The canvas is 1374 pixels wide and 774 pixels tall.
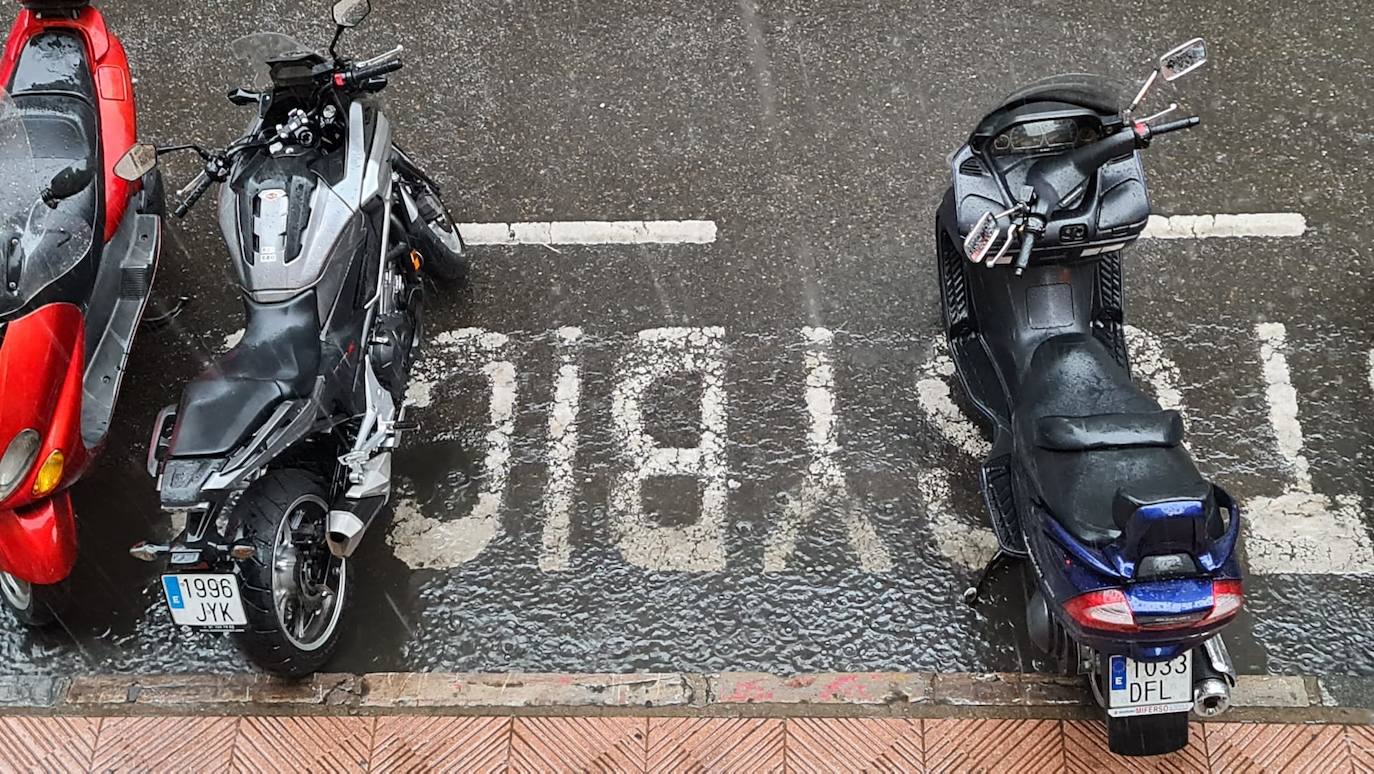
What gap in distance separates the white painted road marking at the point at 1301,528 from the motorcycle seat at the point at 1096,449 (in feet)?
3.52

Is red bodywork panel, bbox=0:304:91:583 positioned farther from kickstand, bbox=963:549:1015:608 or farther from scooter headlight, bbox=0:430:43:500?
kickstand, bbox=963:549:1015:608

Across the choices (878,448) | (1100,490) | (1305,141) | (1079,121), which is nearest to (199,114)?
(878,448)

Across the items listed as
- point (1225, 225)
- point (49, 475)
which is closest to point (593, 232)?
point (49, 475)

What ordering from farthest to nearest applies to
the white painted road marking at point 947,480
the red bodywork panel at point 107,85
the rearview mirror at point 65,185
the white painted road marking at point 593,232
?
the white painted road marking at point 593,232 < the red bodywork panel at point 107,85 < the white painted road marking at point 947,480 < the rearview mirror at point 65,185

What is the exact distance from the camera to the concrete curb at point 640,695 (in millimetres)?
4168

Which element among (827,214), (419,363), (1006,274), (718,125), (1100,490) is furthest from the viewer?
(718,125)

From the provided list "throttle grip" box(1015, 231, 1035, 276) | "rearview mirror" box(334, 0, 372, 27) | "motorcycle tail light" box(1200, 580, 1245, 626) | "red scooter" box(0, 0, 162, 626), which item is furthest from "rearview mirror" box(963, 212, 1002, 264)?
"red scooter" box(0, 0, 162, 626)

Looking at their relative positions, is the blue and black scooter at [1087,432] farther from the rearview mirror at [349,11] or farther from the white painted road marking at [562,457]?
the rearview mirror at [349,11]

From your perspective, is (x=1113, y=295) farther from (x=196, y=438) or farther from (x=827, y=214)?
(x=196, y=438)

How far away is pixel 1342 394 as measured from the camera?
490 cm

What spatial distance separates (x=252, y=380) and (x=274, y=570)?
26.4 inches

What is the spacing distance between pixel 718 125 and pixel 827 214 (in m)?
0.87

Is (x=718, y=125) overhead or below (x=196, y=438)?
overhead

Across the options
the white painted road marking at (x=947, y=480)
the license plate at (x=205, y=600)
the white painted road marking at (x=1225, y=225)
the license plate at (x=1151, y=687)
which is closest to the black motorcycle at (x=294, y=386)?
the license plate at (x=205, y=600)
